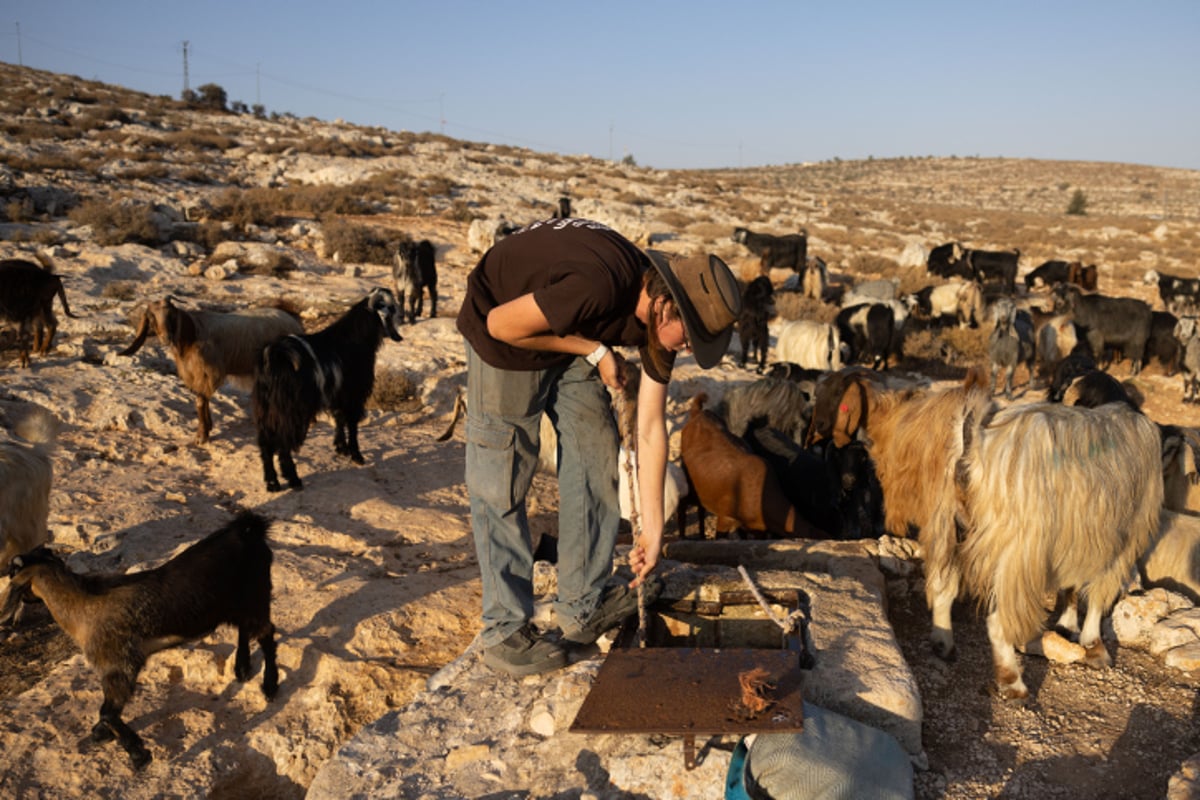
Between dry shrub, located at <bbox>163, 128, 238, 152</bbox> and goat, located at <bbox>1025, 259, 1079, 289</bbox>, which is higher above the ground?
dry shrub, located at <bbox>163, 128, 238, 152</bbox>

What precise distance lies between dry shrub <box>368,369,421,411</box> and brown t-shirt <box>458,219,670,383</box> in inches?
271

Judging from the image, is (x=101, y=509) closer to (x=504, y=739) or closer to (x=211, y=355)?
(x=211, y=355)

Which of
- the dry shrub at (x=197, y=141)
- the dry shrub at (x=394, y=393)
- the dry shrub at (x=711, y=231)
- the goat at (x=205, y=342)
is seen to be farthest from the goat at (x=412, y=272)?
the dry shrub at (x=197, y=141)

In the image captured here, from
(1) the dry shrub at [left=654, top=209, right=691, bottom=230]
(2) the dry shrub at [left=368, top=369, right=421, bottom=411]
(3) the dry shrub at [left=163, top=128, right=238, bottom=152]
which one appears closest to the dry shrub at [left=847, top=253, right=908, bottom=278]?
(1) the dry shrub at [left=654, top=209, right=691, bottom=230]

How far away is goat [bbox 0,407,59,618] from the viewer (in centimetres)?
499

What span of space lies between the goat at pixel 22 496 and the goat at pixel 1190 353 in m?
14.8

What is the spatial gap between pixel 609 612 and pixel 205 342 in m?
5.89

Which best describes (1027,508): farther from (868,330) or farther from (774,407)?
(868,330)

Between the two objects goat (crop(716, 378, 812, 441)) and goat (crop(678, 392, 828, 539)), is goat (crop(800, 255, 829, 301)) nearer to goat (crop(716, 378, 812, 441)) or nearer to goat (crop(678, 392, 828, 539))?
goat (crop(716, 378, 812, 441))

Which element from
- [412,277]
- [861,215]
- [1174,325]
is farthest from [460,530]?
[861,215]

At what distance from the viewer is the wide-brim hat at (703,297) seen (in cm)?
286

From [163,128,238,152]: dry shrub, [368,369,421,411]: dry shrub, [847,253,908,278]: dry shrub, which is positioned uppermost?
[163,128,238,152]: dry shrub

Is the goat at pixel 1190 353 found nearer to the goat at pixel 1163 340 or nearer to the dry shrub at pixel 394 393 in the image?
the goat at pixel 1163 340

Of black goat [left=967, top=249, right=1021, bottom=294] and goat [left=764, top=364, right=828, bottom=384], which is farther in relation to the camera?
black goat [left=967, top=249, right=1021, bottom=294]
